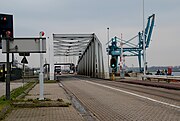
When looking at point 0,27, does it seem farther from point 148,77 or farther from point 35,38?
point 148,77

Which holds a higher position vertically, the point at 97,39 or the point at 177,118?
the point at 97,39

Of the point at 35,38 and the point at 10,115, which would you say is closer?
the point at 10,115

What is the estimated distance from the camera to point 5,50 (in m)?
15.2

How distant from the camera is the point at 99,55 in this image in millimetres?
61031

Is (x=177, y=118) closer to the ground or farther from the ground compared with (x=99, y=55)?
closer to the ground

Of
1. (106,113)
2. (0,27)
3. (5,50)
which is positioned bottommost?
(106,113)

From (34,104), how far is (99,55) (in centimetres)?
4764

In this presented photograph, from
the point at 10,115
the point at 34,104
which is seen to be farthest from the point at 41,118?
the point at 34,104

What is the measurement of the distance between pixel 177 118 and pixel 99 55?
50.6m

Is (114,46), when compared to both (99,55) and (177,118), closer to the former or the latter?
(99,55)

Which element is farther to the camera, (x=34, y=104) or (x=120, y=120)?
(x=34, y=104)

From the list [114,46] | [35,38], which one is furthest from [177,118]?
[114,46]

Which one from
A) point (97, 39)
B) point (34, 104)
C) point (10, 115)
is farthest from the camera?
point (97, 39)

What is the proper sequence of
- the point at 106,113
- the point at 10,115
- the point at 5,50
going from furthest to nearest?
1. the point at 5,50
2. the point at 106,113
3. the point at 10,115
